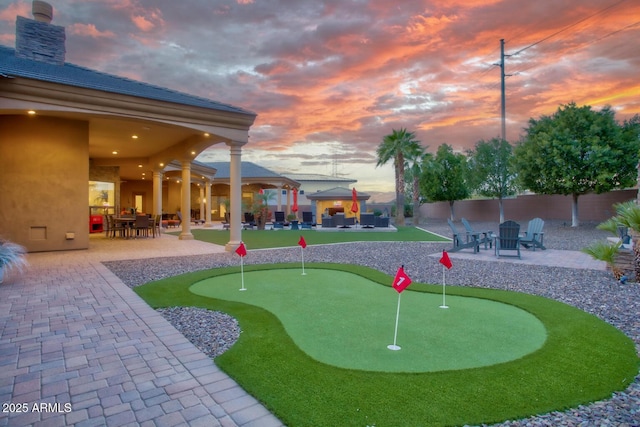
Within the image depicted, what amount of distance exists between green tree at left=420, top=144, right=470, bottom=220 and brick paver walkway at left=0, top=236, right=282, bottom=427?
1022 inches

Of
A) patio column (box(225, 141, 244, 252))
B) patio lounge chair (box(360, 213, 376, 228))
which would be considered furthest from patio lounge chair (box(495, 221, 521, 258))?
patio lounge chair (box(360, 213, 376, 228))

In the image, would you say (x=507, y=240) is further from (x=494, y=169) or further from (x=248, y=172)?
(x=248, y=172)

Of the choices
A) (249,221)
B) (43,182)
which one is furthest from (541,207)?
(43,182)

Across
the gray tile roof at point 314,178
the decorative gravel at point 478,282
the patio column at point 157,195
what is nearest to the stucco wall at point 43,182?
the decorative gravel at point 478,282

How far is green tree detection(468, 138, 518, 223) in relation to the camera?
2486cm

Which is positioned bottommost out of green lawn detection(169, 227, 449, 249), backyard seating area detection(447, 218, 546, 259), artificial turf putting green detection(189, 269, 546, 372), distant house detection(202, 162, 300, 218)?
artificial turf putting green detection(189, 269, 546, 372)

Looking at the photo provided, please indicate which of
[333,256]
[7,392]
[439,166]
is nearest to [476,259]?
[333,256]

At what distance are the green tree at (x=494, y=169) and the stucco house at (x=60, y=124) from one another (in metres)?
20.3

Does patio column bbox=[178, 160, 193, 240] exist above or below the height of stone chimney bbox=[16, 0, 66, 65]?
below

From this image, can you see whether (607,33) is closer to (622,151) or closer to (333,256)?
(622,151)

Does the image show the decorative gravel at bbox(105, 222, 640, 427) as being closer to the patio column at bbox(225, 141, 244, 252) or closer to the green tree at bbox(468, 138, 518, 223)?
the patio column at bbox(225, 141, 244, 252)

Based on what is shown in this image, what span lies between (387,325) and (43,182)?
10.7 meters

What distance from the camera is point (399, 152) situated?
24.7 metres

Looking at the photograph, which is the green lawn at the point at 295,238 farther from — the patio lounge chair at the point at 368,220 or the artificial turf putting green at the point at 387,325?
the artificial turf putting green at the point at 387,325
